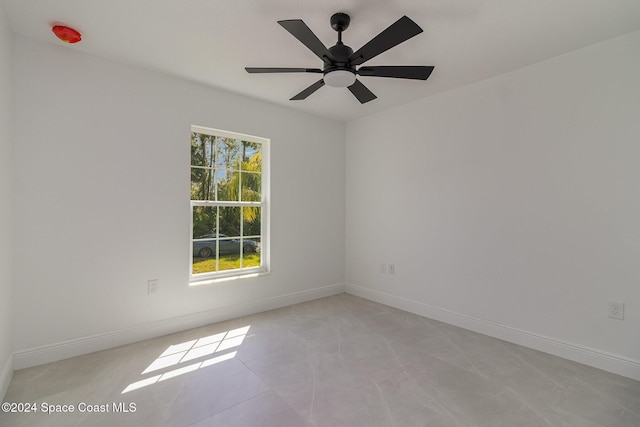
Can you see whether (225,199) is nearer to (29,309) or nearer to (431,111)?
(29,309)

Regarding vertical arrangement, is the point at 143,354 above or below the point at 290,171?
below

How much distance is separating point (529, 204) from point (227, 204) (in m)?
3.06

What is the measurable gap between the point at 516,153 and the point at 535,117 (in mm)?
336

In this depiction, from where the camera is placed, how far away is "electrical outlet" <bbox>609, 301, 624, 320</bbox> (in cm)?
232

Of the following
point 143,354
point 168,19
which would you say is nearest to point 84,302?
point 143,354

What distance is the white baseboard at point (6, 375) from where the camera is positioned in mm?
1961

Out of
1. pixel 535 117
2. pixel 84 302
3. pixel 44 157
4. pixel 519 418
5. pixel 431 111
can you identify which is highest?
pixel 431 111

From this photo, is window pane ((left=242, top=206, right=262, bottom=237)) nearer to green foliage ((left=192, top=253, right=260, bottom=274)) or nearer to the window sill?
green foliage ((left=192, top=253, right=260, bottom=274))

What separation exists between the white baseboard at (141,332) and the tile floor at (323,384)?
8 cm

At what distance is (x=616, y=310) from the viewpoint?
7.70 ft

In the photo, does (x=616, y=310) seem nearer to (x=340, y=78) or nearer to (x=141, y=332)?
(x=340, y=78)

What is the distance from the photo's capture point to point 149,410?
72.6 inches

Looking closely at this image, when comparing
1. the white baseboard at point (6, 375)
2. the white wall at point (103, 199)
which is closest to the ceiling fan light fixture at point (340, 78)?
the white wall at point (103, 199)

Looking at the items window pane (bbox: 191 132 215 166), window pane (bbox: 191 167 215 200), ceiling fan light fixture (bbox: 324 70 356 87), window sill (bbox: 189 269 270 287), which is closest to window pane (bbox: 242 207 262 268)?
window sill (bbox: 189 269 270 287)
